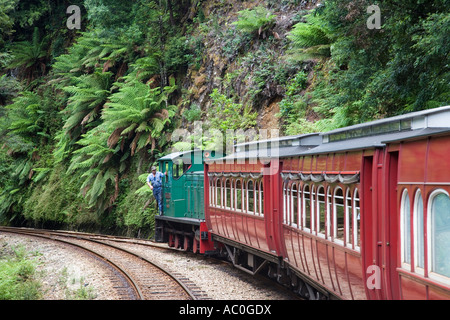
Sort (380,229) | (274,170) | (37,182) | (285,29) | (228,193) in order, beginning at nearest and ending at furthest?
(380,229) < (274,170) < (228,193) < (285,29) < (37,182)

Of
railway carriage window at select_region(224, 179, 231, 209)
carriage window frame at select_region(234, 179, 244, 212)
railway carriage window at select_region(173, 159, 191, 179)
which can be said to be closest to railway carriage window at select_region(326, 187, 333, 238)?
carriage window frame at select_region(234, 179, 244, 212)

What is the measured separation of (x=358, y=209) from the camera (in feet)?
20.7

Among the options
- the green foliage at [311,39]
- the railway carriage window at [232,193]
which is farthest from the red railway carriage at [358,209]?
the green foliage at [311,39]

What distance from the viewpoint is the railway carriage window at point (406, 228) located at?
5.18 meters

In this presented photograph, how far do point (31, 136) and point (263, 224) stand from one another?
2484 cm

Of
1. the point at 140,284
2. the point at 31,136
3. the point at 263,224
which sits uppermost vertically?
the point at 31,136

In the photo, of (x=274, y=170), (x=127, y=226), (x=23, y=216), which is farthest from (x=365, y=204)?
(x=23, y=216)

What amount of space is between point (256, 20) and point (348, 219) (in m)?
16.1

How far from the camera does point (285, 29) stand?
21203 mm

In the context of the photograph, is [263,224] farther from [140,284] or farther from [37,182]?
[37,182]

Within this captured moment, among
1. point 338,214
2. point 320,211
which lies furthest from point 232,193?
point 338,214

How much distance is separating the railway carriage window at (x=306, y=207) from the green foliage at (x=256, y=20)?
47.3 feet

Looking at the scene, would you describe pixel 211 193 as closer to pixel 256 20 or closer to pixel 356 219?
pixel 356 219

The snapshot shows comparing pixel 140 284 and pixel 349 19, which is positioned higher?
pixel 349 19
